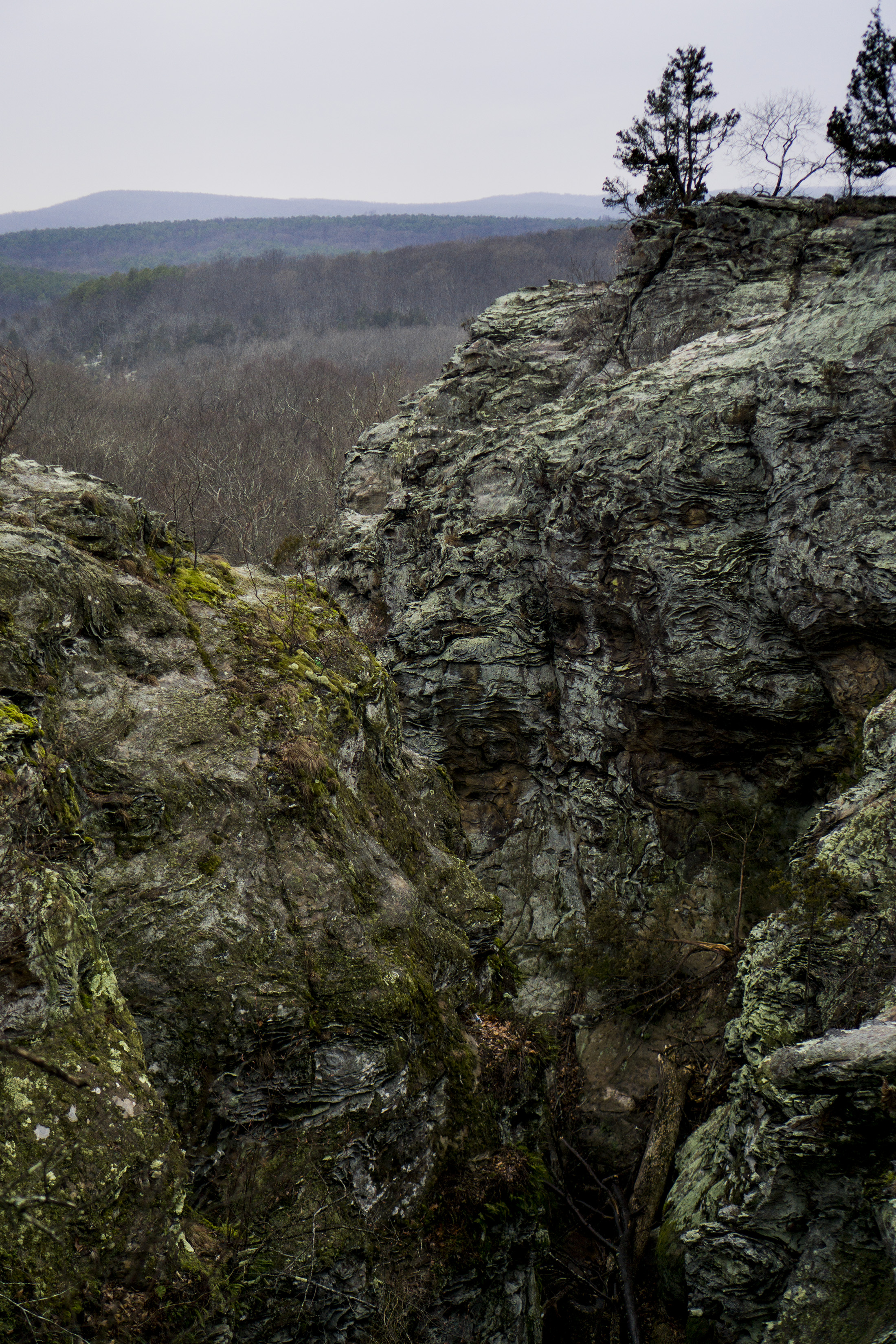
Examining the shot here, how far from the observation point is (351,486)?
655 inches

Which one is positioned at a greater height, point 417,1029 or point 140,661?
point 140,661

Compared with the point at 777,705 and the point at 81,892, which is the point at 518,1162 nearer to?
the point at 81,892

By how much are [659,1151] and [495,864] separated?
5.51m

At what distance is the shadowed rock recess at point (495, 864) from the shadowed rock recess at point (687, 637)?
0.05m

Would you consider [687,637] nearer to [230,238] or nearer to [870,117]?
[870,117]

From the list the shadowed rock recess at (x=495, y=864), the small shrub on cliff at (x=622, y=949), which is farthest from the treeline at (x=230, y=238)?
the small shrub on cliff at (x=622, y=949)

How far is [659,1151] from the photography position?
830 cm

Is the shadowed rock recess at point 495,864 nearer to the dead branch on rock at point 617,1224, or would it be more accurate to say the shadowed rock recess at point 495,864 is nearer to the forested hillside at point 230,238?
the dead branch on rock at point 617,1224

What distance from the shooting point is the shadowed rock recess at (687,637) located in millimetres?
6512

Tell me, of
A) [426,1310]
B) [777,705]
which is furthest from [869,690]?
[426,1310]

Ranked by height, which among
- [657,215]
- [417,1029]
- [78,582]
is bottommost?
[417,1029]

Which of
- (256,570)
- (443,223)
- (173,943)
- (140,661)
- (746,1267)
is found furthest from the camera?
(443,223)

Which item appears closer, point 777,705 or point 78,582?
point 78,582

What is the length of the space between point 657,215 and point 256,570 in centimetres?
1150
